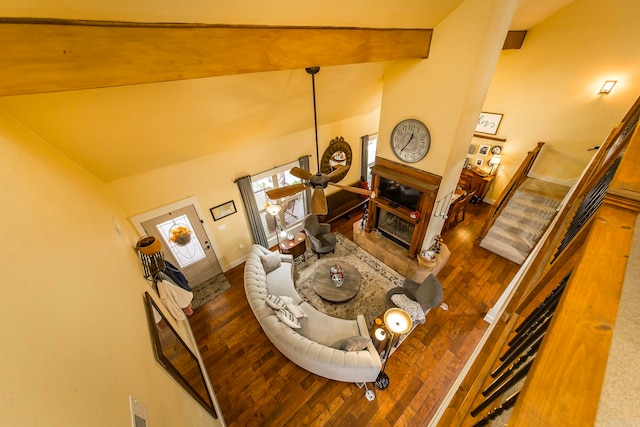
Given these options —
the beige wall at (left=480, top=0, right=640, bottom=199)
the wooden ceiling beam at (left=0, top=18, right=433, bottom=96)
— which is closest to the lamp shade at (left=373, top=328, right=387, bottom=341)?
the wooden ceiling beam at (left=0, top=18, right=433, bottom=96)

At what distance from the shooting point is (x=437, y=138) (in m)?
3.66

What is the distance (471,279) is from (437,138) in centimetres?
329

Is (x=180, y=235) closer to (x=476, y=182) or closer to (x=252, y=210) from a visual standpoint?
(x=252, y=210)

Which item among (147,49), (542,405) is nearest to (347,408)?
(542,405)

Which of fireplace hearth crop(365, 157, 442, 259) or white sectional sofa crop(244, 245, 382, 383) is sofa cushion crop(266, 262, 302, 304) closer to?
white sectional sofa crop(244, 245, 382, 383)

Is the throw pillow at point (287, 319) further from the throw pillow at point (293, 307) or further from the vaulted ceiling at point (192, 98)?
the vaulted ceiling at point (192, 98)

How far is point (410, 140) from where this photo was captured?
404 centimetres

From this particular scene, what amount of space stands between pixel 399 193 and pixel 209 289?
4.67 metres

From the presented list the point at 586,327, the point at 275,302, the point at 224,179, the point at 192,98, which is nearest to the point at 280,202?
the point at 224,179

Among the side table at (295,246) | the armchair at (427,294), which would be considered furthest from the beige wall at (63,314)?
the armchair at (427,294)

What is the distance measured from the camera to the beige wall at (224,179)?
13.1ft

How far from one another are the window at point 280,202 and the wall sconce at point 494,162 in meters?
5.27

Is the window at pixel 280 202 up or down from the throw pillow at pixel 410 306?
up

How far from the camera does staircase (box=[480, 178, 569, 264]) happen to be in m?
5.26
